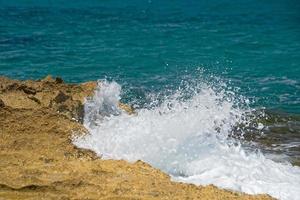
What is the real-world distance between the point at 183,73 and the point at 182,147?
945cm

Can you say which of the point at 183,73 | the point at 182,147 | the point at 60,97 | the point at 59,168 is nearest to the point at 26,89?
the point at 60,97

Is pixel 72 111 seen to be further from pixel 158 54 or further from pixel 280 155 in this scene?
pixel 158 54

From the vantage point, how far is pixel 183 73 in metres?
18.0

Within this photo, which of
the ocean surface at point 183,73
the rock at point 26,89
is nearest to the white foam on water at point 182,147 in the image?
the ocean surface at point 183,73

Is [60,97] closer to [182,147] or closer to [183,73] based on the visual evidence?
[182,147]

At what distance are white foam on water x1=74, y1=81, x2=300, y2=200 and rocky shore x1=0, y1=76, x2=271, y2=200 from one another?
1.48 ft

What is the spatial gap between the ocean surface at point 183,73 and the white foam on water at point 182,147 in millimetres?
19

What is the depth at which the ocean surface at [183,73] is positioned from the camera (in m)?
8.27

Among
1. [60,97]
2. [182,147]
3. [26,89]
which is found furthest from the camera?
[26,89]

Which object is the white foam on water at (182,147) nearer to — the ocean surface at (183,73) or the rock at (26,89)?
the ocean surface at (183,73)

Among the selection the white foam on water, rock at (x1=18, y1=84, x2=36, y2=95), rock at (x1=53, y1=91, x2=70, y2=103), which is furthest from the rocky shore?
rock at (x1=18, y1=84, x2=36, y2=95)

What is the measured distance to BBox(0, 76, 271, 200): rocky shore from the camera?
19.3 ft

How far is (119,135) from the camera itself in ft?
28.0

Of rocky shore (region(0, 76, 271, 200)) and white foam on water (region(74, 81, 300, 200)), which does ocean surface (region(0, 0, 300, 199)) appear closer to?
white foam on water (region(74, 81, 300, 200))
